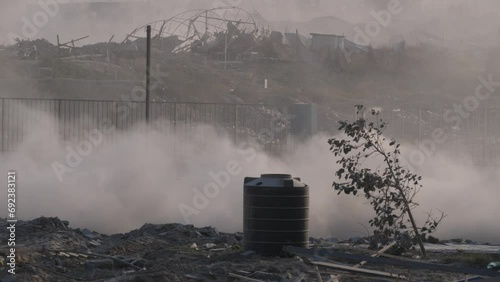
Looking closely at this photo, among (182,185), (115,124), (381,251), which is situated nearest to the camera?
(381,251)

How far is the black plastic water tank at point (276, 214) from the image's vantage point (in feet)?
44.1

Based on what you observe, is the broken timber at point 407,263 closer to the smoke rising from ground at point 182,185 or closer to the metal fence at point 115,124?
the smoke rising from ground at point 182,185

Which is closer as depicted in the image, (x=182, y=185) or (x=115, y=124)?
(x=182, y=185)

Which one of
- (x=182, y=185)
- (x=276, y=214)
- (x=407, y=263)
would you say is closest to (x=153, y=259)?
(x=276, y=214)

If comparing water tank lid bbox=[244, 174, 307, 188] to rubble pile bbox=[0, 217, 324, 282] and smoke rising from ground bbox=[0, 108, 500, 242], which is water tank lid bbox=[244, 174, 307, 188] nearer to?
rubble pile bbox=[0, 217, 324, 282]

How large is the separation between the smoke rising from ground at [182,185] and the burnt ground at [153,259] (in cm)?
469

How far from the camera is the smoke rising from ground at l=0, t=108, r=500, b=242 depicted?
71.7 feet

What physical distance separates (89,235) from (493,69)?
46935 mm

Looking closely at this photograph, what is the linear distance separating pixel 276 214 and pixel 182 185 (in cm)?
1177

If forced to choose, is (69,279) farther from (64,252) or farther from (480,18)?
(480,18)

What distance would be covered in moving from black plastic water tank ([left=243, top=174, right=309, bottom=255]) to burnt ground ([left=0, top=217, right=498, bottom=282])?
250 mm

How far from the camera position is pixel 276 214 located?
13.5 metres

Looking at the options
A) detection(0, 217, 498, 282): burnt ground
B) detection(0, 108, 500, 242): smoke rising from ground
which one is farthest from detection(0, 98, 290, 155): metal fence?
detection(0, 217, 498, 282): burnt ground

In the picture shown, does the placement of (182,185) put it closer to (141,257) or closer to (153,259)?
(141,257)
